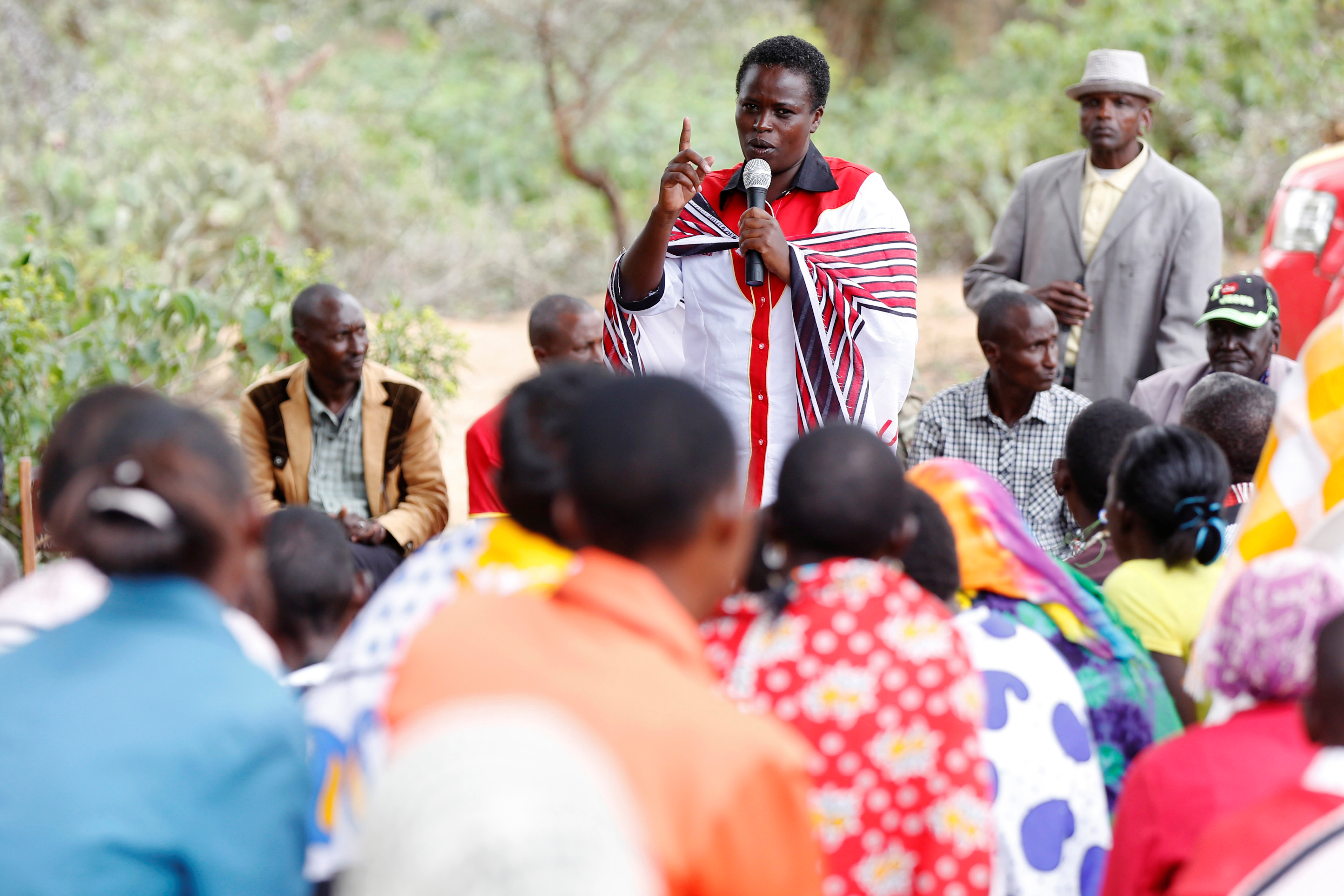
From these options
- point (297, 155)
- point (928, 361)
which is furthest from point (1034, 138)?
point (297, 155)

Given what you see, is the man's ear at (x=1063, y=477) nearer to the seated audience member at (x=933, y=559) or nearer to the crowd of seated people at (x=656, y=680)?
the crowd of seated people at (x=656, y=680)

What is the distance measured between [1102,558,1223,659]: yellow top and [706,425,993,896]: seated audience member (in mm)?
772

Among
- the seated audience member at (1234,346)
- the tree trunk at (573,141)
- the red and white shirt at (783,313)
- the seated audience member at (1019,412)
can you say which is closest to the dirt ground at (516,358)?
the tree trunk at (573,141)

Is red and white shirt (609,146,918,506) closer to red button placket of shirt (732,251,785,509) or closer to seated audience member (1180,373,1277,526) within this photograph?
red button placket of shirt (732,251,785,509)

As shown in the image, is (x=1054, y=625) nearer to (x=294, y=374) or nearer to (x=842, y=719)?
(x=842, y=719)

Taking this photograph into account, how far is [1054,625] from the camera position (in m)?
2.52

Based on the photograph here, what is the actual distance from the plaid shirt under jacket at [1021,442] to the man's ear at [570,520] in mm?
2913

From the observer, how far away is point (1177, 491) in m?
2.68

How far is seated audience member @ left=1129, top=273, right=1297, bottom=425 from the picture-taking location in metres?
4.51

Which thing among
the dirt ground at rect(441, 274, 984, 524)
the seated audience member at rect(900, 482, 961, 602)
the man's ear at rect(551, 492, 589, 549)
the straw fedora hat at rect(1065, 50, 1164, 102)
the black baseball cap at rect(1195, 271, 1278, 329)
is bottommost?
the dirt ground at rect(441, 274, 984, 524)

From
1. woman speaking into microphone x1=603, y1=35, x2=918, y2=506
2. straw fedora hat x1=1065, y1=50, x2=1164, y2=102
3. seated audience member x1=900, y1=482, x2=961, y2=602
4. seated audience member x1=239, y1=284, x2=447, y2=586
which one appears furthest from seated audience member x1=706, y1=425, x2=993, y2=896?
straw fedora hat x1=1065, y1=50, x2=1164, y2=102

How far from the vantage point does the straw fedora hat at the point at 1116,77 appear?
532cm

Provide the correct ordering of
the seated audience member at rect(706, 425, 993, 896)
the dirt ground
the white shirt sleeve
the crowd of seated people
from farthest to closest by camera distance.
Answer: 1. the dirt ground
2. the white shirt sleeve
3. the seated audience member at rect(706, 425, 993, 896)
4. the crowd of seated people

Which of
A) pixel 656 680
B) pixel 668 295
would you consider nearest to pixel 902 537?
pixel 656 680
